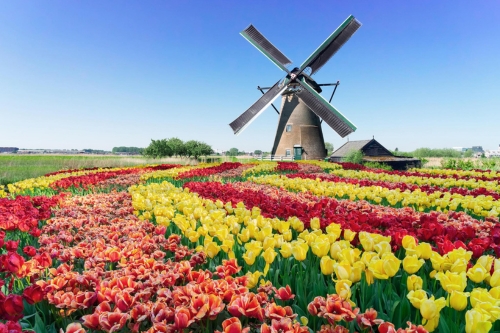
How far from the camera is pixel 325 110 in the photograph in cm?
2267

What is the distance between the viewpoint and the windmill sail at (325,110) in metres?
21.5

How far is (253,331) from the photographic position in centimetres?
163

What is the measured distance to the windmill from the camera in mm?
22564

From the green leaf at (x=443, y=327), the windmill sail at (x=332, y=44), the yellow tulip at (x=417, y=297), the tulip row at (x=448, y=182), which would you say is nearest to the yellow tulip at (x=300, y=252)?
the yellow tulip at (x=417, y=297)

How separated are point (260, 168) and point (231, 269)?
473 inches

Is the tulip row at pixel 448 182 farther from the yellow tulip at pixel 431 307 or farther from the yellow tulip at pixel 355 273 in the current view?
the yellow tulip at pixel 431 307

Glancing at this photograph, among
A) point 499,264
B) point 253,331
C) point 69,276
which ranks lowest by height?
point 253,331

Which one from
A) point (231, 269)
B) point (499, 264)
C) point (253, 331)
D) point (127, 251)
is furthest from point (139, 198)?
point (499, 264)

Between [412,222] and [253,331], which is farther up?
[412,222]

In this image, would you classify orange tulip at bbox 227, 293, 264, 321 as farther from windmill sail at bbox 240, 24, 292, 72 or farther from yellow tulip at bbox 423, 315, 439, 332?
windmill sail at bbox 240, 24, 292, 72

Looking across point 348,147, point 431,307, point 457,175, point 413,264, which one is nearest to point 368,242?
point 413,264

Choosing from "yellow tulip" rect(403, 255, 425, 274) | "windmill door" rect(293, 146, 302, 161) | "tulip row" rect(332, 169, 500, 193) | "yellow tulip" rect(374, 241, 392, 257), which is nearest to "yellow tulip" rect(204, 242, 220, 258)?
"yellow tulip" rect(374, 241, 392, 257)

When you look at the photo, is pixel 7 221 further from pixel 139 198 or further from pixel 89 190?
pixel 89 190

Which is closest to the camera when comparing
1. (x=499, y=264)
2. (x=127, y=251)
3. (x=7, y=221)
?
(x=499, y=264)
